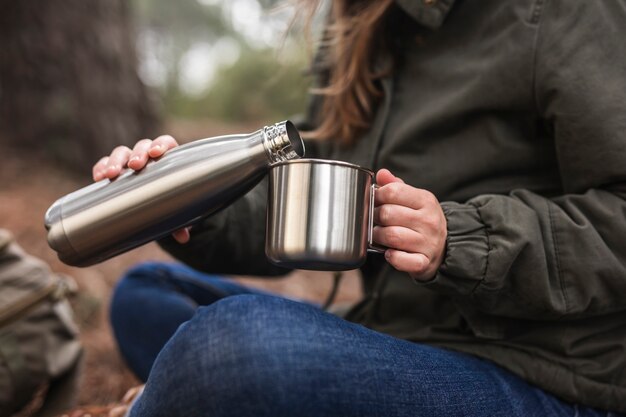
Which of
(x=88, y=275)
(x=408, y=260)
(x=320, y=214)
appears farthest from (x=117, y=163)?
(x=88, y=275)

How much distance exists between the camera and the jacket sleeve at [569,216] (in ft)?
2.97

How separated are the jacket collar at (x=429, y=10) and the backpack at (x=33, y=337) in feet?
3.21

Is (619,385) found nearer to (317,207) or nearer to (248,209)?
(317,207)

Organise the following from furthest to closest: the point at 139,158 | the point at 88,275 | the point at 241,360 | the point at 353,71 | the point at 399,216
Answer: the point at 88,275
the point at 353,71
the point at 139,158
the point at 399,216
the point at 241,360

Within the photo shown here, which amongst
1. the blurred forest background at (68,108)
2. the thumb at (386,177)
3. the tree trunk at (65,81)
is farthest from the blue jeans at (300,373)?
the tree trunk at (65,81)

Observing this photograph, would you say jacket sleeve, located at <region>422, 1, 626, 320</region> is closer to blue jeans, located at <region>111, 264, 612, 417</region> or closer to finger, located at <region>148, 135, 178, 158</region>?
blue jeans, located at <region>111, 264, 612, 417</region>

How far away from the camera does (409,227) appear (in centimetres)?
86

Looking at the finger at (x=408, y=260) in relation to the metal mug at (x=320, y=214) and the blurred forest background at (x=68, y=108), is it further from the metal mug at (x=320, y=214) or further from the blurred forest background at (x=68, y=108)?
the blurred forest background at (x=68, y=108)

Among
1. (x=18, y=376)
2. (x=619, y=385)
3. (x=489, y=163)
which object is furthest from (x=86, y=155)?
(x=619, y=385)

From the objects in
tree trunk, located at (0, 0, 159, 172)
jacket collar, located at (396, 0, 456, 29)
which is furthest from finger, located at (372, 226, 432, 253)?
tree trunk, located at (0, 0, 159, 172)

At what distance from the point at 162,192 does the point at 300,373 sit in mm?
364

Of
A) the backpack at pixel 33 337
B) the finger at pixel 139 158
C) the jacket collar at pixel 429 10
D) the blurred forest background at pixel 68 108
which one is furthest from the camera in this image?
the blurred forest background at pixel 68 108

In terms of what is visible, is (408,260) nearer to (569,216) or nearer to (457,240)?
(457,240)

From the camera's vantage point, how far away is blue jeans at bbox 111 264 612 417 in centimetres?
75
